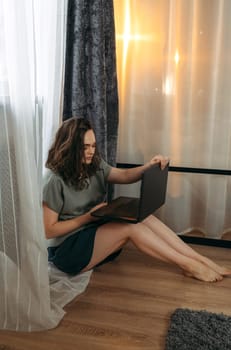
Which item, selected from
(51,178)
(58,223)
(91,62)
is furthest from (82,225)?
(91,62)

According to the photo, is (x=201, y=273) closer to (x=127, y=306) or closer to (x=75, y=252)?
(x=127, y=306)

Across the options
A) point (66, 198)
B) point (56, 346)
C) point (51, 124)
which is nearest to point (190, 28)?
point (51, 124)

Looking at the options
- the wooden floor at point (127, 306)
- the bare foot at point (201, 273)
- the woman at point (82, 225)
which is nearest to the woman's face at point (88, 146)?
the woman at point (82, 225)

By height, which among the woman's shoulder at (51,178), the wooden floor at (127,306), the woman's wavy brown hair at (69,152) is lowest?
the wooden floor at (127,306)

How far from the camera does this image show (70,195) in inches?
76.0

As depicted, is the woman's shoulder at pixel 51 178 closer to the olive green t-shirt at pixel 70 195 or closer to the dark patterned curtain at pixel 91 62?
the olive green t-shirt at pixel 70 195

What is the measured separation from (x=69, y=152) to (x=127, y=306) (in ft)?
2.51

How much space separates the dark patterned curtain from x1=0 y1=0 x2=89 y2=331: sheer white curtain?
1.72ft

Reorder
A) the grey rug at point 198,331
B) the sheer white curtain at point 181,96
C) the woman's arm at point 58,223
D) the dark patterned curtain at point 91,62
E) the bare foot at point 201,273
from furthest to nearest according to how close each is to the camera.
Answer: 1. the sheer white curtain at point 181,96
2. the dark patterned curtain at point 91,62
3. the bare foot at point 201,273
4. the woman's arm at point 58,223
5. the grey rug at point 198,331

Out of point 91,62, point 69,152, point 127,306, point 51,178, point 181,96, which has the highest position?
point 91,62

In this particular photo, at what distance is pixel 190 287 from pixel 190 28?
5.00 feet

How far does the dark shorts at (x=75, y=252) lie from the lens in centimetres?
189

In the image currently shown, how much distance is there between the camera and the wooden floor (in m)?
1.52

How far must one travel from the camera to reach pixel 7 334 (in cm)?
155
